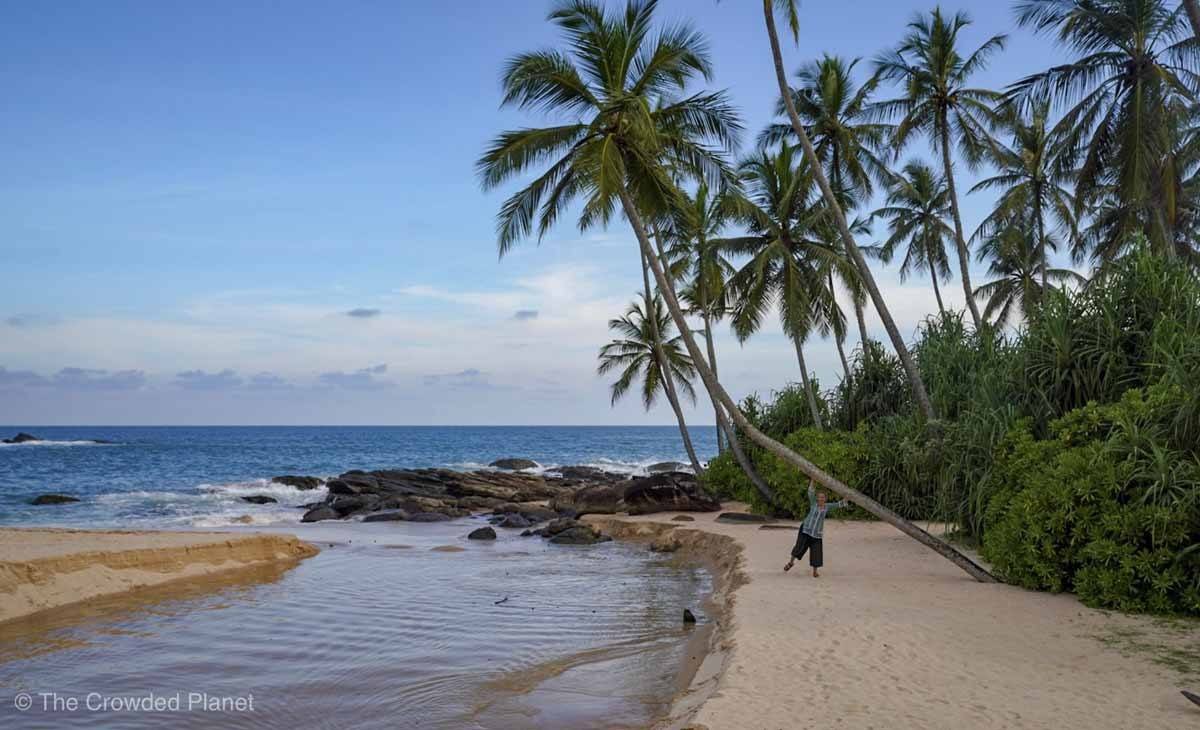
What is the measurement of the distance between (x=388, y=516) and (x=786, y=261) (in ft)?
47.4

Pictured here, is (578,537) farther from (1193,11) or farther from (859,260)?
(1193,11)

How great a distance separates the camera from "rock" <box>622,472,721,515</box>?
2220 centimetres

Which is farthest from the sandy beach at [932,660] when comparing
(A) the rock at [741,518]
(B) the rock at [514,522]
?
(B) the rock at [514,522]

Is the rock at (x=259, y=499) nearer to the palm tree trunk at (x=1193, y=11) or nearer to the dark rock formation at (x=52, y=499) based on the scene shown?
the dark rock formation at (x=52, y=499)

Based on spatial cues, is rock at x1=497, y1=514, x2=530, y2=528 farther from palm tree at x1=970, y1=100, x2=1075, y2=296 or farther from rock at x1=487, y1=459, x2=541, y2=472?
rock at x1=487, y1=459, x2=541, y2=472

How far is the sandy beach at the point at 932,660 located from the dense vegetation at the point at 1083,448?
58 cm

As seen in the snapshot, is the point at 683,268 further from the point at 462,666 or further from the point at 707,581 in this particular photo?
the point at 462,666

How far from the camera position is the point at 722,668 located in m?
7.05

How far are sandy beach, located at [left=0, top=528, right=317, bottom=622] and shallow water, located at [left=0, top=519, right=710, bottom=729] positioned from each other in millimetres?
538

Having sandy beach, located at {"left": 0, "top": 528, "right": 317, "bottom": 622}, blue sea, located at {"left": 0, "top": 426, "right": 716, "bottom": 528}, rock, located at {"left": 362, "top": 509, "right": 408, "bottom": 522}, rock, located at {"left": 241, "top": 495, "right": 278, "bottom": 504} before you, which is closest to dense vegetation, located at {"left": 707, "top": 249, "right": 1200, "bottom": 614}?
sandy beach, located at {"left": 0, "top": 528, "right": 317, "bottom": 622}

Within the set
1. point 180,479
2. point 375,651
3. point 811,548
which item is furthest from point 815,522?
point 180,479

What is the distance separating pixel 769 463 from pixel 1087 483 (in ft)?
38.0

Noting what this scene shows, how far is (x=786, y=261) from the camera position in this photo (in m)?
22.4

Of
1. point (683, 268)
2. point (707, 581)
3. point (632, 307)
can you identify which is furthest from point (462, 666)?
point (632, 307)
